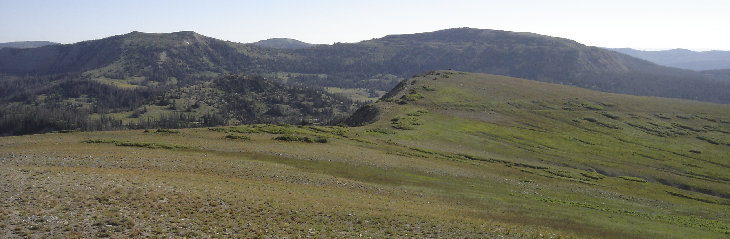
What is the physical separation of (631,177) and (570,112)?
4289 inches

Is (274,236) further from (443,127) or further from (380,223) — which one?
(443,127)

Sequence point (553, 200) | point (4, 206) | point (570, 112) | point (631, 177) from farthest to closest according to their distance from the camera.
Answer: point (570, 112) → point (631, 177) → point (553, 200) → point (4, 206)

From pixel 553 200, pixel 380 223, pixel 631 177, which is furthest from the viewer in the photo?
pixel 631 177

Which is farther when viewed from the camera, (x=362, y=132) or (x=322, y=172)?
(x=362, y=132)

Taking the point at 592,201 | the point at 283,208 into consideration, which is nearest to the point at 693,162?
the point at 592,201

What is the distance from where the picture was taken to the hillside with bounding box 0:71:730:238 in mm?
33188

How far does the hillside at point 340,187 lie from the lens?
33188 mm

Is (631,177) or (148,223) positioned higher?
(148,223)

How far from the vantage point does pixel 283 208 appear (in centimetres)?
3812

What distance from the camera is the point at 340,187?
168 feet

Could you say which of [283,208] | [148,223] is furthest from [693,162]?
[148,223]

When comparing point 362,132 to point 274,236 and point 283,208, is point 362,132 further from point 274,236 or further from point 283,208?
Answer: point 274,236

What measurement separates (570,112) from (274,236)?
184604 millimetres

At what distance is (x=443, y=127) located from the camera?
4958 inches
